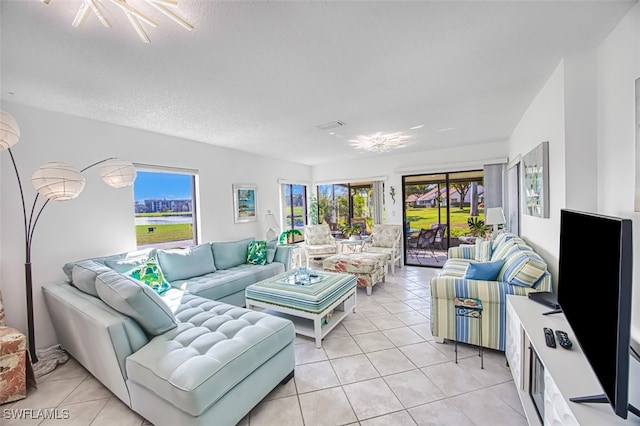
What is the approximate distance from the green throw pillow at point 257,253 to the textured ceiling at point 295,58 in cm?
193

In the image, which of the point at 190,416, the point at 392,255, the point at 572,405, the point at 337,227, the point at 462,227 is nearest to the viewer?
the point at 572,405

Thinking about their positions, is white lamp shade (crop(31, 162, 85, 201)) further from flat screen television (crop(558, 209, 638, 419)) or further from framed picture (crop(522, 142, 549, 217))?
framed picture (crop(522, 142, 549, 217))

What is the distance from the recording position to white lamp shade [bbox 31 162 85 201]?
216 cm

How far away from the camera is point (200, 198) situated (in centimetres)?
428

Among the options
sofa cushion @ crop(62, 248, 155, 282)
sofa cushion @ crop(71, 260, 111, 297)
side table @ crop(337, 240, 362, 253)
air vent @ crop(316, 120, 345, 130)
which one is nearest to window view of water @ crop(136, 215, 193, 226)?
sofa cushion @ crop(62, 248, 155, 282)

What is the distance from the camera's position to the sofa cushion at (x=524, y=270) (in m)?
2.13

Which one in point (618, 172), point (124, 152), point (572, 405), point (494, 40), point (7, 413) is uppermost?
point (494, 40)

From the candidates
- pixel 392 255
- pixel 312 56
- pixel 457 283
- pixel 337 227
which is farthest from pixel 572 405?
pixel 337 227

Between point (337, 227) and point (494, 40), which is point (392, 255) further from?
point (494, 40)

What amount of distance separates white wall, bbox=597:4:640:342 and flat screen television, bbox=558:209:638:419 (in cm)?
51

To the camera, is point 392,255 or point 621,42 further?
point 392,255

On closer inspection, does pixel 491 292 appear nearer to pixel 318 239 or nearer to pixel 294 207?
pixel 318 239

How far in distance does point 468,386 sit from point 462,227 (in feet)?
13.8

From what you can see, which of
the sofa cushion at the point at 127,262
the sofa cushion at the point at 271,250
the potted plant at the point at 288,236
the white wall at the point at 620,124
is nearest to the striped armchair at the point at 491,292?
the white wall at the point at 620,124
